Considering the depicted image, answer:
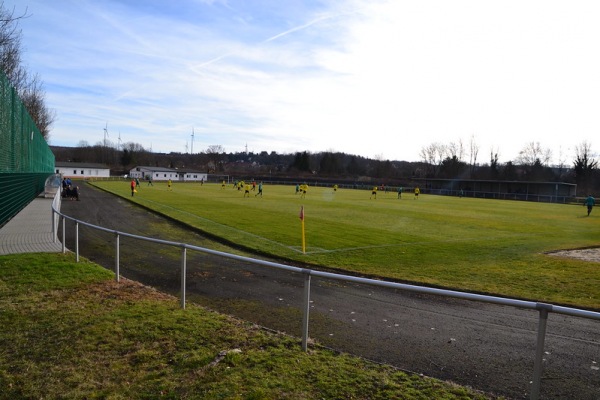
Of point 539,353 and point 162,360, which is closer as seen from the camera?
point 539,353

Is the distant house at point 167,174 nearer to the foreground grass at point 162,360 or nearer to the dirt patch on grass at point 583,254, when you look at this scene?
the dirt patch on grass at point 583,254

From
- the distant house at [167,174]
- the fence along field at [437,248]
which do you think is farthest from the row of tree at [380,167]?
the fence along field at [437,248]

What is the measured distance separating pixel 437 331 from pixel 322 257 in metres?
7.69

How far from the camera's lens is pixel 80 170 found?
105500 mm

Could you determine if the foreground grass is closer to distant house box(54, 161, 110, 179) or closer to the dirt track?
the dirt track

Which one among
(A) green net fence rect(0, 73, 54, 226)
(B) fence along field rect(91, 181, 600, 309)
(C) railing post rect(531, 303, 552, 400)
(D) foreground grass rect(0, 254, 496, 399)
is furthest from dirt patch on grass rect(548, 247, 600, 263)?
(A) green net fence rect(0, 73, 54, 226)

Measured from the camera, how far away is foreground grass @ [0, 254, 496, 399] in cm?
415

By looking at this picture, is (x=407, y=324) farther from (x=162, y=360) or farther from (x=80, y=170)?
(x=80, y=170)

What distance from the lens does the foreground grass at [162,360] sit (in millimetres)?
4152

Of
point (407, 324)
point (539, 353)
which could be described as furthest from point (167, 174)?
point (539, 353)

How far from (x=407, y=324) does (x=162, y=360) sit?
3.71 m

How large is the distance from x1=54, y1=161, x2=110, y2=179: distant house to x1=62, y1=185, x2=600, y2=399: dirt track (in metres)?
103

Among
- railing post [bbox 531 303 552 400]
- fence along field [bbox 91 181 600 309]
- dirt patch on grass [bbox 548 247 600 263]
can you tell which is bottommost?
fence along field [bbox 91 181 600 309]

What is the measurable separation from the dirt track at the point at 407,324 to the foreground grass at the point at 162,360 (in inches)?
25.7
